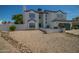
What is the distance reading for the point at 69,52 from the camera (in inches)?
1330

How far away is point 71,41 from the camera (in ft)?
111

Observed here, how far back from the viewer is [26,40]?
33.8m

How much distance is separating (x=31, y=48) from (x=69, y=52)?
21.4 inches

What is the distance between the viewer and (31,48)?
1330 inches

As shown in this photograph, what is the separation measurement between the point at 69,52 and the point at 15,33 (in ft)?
2.67

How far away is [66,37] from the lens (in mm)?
33812

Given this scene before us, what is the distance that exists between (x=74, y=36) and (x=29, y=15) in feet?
2.33

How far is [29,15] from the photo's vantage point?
3384cm
